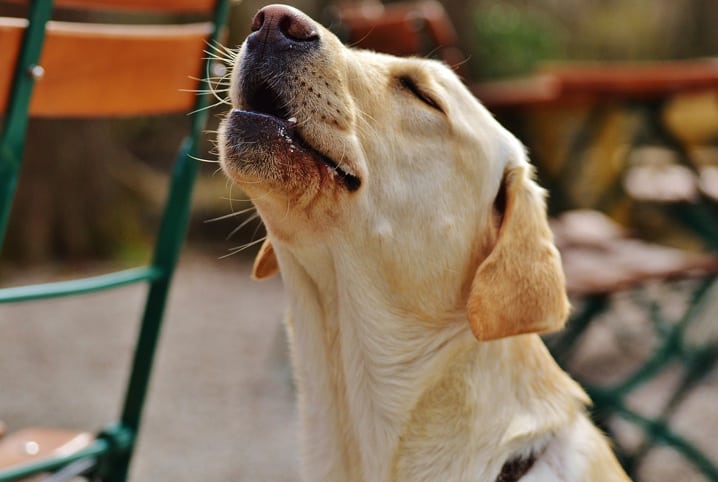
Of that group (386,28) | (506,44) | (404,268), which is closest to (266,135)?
(404,268)

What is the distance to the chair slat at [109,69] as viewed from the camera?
81.9 inches

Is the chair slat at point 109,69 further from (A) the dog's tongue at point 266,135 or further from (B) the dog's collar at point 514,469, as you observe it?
(B) the dog's collar at point 514,469

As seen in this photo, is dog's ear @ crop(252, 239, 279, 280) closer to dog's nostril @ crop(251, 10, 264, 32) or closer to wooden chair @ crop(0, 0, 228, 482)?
wooden chair @ crop(0, 0, 228, 482)

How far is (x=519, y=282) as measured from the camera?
181 cm

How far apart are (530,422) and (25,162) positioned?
618 centimetres

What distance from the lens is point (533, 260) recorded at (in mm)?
1849

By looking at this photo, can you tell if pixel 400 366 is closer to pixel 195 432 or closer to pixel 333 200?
pixel 333 200

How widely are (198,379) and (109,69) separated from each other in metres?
3.12

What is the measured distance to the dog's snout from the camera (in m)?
1.68

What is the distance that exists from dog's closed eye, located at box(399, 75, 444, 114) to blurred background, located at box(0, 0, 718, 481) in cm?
43

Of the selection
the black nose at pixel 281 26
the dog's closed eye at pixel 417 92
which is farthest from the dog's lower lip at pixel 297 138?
the dog's closed eye at pixel 417 92

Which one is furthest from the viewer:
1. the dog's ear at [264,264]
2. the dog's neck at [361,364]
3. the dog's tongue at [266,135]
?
the dog's ear at [264,264]

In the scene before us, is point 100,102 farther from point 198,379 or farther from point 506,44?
point 506,44

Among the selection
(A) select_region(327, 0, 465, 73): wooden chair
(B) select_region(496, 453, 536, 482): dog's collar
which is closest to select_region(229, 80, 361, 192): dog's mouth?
(B) select_region(496, 453, 536, 482): dog's collar
